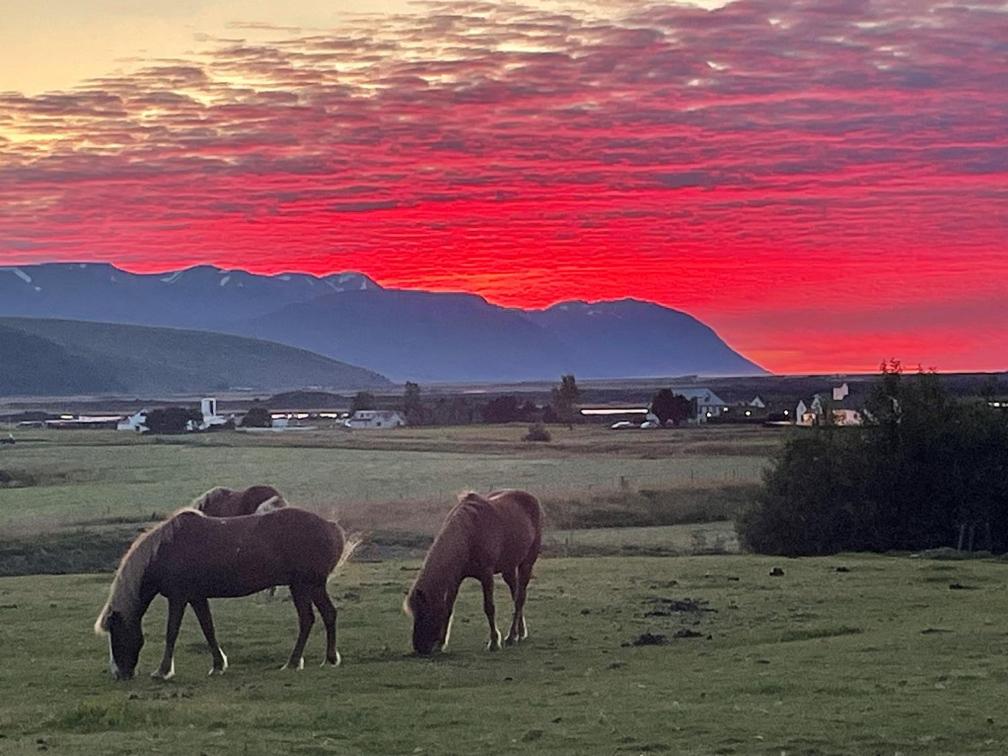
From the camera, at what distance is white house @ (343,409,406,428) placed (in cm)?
15041

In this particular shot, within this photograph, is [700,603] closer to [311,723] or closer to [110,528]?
[311,723]

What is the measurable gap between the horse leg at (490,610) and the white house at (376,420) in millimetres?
127747

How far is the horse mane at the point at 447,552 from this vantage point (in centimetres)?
1938

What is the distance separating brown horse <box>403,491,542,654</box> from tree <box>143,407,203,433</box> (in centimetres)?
11803

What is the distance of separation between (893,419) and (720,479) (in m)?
17.5

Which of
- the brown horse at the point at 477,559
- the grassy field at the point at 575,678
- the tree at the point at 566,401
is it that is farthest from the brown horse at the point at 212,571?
the tree at the point at 566,401

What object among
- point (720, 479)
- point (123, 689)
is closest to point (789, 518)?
point (720, 479)

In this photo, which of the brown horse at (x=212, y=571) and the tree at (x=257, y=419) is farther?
the tree at (x=257, y=419)

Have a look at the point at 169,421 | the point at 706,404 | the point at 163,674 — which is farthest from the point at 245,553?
the point at 706,404

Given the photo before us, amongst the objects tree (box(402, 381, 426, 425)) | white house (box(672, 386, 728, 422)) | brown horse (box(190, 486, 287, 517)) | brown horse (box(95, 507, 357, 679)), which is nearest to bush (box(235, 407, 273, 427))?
tree (box(402, 381, 426, 425))

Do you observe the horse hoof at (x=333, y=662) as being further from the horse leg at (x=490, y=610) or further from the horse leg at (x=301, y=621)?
the horse leg at (x=490, y=610)

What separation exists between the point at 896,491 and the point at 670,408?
295 feet

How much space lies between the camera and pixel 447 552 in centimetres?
1964

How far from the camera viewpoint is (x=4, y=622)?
23.3m
